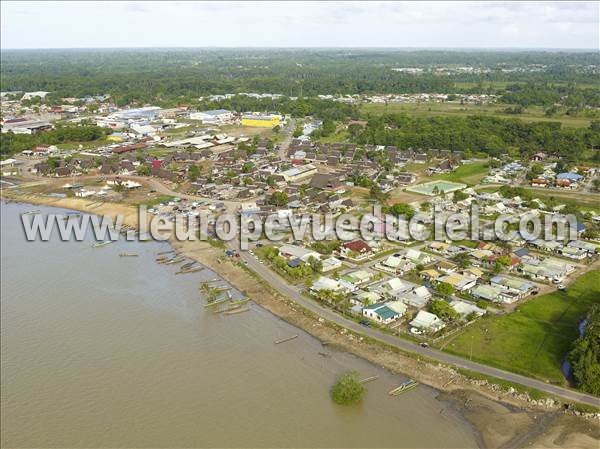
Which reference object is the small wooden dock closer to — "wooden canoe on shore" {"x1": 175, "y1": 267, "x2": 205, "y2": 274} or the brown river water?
the brown river water

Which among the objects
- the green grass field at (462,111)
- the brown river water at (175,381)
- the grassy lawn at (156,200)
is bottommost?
the brown river water at (175,381)

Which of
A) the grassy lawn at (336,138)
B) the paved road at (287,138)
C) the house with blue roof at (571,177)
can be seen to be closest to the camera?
the house with blue roof at (571,177)

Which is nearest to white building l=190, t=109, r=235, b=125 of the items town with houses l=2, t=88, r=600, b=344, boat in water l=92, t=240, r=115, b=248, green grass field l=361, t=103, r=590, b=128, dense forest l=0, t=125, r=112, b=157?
town with houses l=2, t=88, r=600, b=344

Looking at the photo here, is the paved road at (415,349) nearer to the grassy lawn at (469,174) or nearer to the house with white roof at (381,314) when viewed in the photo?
the house with white roof at (381,314)

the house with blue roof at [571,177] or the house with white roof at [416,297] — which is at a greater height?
the house with blue roof at [571,177]

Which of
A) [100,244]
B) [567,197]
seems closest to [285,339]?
[100,244]

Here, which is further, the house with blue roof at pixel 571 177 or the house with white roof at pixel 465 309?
the house with blue roof at pixel 571 177

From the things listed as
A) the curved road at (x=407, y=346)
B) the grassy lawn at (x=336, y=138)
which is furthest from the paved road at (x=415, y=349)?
the grassy lawn at (x=336, y=138)
